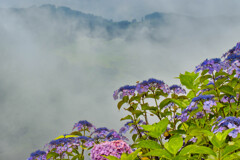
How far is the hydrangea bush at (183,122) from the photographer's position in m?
2.72

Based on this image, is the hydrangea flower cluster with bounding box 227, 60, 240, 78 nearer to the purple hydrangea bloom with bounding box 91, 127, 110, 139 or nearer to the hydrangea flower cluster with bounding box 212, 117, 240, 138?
the hydrangea flower cluster with bounding box 212, 117, 240, 138

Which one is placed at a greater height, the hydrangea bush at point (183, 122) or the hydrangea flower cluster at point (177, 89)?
the hydrangea flower cluster at point (177, 89)

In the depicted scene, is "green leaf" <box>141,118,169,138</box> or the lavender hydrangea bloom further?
the lavender hydrangea bloom

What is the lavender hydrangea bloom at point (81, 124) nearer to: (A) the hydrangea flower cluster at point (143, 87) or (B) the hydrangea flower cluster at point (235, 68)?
(A) the hydrangea flower cluster at point (143, 87)

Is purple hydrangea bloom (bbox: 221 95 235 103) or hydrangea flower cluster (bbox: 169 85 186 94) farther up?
hydrangea flower cluster (bbox: 169 85 186 94)

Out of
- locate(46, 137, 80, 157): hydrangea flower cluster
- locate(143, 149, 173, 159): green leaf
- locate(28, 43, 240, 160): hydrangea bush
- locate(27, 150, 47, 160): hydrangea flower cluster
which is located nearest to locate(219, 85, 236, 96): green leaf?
locate(28, 43, 240, 160): hydrangea bush

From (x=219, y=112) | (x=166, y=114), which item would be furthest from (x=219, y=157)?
(x=166, y=114)

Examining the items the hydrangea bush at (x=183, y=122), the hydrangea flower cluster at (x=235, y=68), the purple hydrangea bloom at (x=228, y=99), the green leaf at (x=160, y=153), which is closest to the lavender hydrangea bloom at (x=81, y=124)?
the hydrangea bush at (x=183, y=122)

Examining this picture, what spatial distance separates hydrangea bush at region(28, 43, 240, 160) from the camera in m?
2.72

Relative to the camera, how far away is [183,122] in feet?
13.1

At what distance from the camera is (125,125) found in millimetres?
6023

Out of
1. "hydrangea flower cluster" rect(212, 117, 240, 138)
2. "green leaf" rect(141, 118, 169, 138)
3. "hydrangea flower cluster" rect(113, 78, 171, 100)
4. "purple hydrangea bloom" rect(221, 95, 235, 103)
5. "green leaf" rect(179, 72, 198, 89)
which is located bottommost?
"hydrangea flower cluster" rect(212, 117, 240, 138)

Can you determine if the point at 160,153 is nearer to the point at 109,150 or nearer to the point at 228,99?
the point at 109,150

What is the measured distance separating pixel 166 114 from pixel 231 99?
137 cm
